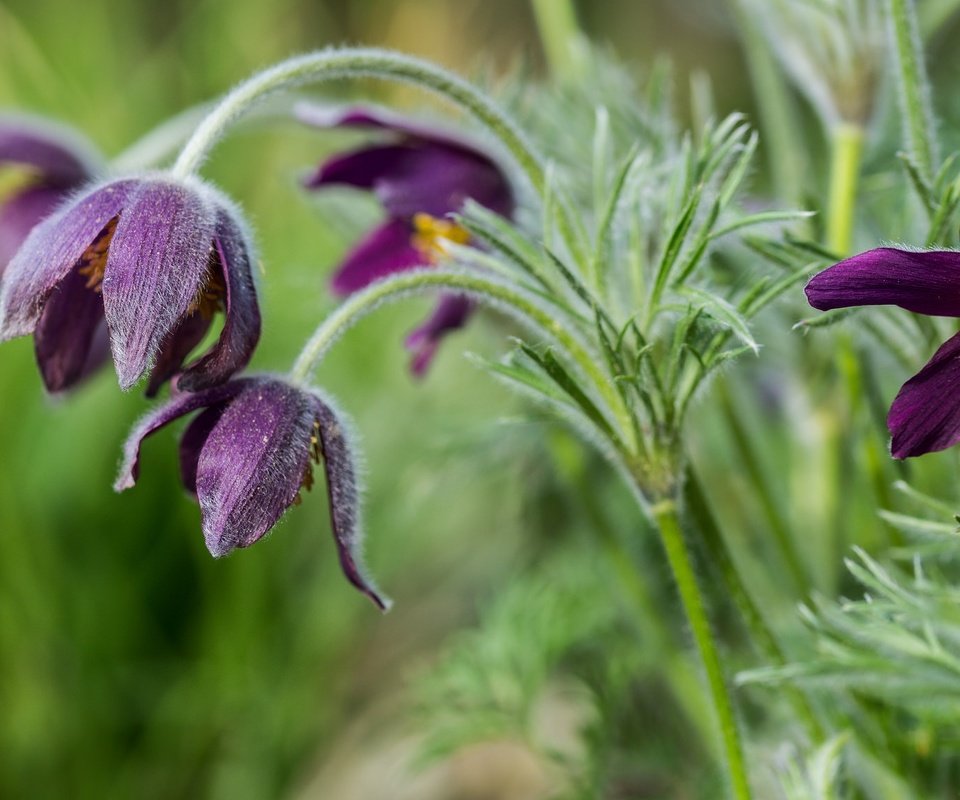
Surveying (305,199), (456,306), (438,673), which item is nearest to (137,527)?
(438,673)

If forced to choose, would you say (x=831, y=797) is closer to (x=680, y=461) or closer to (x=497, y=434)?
(x=680, y=461)

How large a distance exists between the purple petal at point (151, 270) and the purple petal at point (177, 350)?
62mm

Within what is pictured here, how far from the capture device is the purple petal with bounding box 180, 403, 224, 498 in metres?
0.54

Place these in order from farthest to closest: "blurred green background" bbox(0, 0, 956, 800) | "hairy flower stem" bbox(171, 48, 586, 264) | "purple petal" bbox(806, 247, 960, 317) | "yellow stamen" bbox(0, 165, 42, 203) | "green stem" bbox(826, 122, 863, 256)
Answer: "blurred green background" bbox(0, 0, 956, 800) → "yellow stamen" bbox(0, 165, 42, 203) → "green stem" bbox(826, 122, 863, 256) → "hairy flower stem" bbox(171, 48, 586, 264) → "purple petal" bbox(806, 247, 960, 317)

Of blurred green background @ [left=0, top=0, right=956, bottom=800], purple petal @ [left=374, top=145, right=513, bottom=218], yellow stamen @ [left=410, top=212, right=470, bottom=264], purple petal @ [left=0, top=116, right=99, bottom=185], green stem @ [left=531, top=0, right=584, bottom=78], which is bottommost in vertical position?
blurred green background @ [left=0, top=0, right=956, bottom=800]

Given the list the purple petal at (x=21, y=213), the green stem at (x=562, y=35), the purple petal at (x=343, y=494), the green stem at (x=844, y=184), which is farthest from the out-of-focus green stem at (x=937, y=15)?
the purple petal at (x=21, y=213)

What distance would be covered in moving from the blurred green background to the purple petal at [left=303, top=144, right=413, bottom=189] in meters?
0.23

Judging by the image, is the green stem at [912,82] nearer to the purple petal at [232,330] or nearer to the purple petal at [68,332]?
the purple petal at [232,330]

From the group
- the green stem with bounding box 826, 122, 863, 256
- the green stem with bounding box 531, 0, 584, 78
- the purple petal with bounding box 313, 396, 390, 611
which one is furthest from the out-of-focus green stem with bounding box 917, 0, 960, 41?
the purple petal with bounding box 313, 396, 390, 611

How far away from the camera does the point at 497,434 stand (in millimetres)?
998

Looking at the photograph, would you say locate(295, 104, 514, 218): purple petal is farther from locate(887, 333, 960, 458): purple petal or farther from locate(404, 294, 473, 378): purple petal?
locate(887, 333, 960, 458): purple petal

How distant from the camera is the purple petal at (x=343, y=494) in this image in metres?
0.54

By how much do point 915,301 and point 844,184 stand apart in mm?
253

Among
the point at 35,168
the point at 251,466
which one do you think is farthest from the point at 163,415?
the point at 35,168
